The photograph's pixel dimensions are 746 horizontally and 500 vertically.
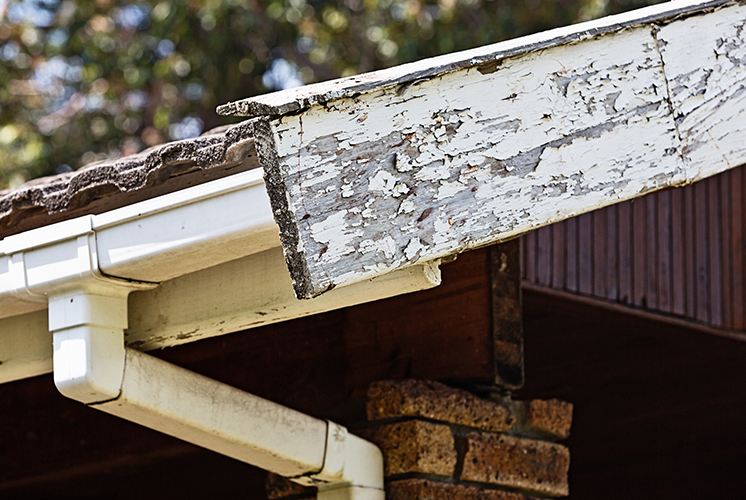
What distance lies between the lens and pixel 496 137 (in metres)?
2.32

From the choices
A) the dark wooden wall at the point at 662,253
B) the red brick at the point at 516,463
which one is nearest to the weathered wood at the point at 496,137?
the red brick at the point at 516,463

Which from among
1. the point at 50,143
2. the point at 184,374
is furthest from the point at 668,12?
the point at 50,143

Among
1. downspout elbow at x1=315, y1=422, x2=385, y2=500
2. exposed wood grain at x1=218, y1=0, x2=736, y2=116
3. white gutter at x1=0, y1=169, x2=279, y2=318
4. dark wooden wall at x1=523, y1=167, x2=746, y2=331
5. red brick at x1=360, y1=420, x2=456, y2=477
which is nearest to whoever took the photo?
exposed wood grain at x1=218, y1=0, x2=736, y2=116

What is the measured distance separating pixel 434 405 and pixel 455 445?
110mm

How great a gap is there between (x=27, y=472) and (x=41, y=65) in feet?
30.6

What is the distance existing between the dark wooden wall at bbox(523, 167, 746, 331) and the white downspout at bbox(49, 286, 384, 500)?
791 millimetres

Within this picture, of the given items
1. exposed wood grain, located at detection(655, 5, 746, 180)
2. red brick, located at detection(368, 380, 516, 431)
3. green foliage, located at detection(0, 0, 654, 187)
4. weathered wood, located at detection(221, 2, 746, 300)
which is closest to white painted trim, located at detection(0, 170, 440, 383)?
weathered wood, located at detection(221, 2, 746, 300)

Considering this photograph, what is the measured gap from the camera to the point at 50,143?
1335cm

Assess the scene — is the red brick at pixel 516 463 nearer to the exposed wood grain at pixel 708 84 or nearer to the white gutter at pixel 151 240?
the white gutter at pixel 151 240

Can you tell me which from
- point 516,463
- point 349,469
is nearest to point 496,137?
point 349,469

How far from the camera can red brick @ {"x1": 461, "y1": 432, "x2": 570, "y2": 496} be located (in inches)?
139

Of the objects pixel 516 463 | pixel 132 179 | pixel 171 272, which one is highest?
pixel 132 179

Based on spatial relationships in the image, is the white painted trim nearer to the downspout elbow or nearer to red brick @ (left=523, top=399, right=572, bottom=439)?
the downspout elbow

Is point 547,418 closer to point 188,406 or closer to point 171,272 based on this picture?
point 188,406
